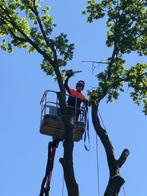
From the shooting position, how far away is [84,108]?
16.4 m

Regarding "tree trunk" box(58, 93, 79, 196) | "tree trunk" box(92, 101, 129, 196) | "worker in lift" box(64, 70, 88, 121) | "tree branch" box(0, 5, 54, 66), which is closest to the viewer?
"tree trunk" box(58, 93, 79, 196)

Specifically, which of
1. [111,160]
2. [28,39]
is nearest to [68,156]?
[111,160]

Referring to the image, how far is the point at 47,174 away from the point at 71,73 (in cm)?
285

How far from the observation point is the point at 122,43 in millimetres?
17281

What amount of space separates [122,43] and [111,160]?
167 inches

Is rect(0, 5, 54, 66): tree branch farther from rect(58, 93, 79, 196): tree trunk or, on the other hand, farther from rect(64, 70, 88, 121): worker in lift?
rect(58, 93, 79, 196): tree trunk

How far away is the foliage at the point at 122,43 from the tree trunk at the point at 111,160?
3.77 feet

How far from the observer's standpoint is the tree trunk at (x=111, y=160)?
13.7 metres

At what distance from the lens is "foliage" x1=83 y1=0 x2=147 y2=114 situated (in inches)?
678

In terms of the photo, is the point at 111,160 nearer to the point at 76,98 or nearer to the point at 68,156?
the point at 68,156

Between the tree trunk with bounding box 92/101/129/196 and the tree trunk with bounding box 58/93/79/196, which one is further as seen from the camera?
the tree trunk with bounding box 92/101/129/196

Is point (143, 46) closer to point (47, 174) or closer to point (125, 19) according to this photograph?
point (125, 19)

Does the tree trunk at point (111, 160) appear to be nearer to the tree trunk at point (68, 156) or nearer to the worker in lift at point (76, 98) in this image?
the worker in lift at point (76, 98)

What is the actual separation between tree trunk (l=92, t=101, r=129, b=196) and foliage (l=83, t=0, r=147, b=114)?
3.77 feet
